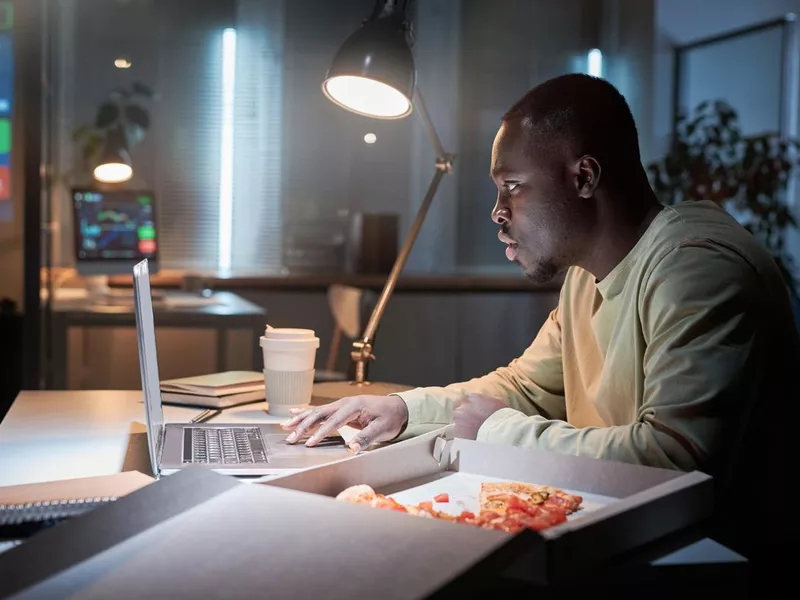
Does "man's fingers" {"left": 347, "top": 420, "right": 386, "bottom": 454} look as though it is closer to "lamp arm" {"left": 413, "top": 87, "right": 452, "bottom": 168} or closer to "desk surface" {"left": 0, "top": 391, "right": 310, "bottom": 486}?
"desk surface" {"left": 0, "top": 391, "right": 310, "bottom": 486}

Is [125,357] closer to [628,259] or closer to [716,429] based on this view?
[628,259]

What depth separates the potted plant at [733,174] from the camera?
4.36 meters

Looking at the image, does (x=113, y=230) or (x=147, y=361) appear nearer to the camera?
(x=147, y=361)

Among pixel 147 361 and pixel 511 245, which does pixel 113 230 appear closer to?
pixel 511 245

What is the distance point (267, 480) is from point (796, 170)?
4.67 metres

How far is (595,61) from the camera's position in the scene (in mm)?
4750

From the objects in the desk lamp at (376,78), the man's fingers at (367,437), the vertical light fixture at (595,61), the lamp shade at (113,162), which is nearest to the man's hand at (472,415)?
the man's fingers at (367,437)

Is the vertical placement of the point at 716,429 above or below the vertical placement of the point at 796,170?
below

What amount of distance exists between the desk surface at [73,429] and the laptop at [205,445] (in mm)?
86

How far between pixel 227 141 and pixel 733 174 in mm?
2399

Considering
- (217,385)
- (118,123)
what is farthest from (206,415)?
(118,123)

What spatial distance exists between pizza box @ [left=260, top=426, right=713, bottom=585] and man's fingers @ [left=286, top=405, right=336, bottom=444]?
0.95 ft

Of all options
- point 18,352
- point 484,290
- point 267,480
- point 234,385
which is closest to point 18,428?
point 234,385

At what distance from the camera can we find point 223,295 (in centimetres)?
416
